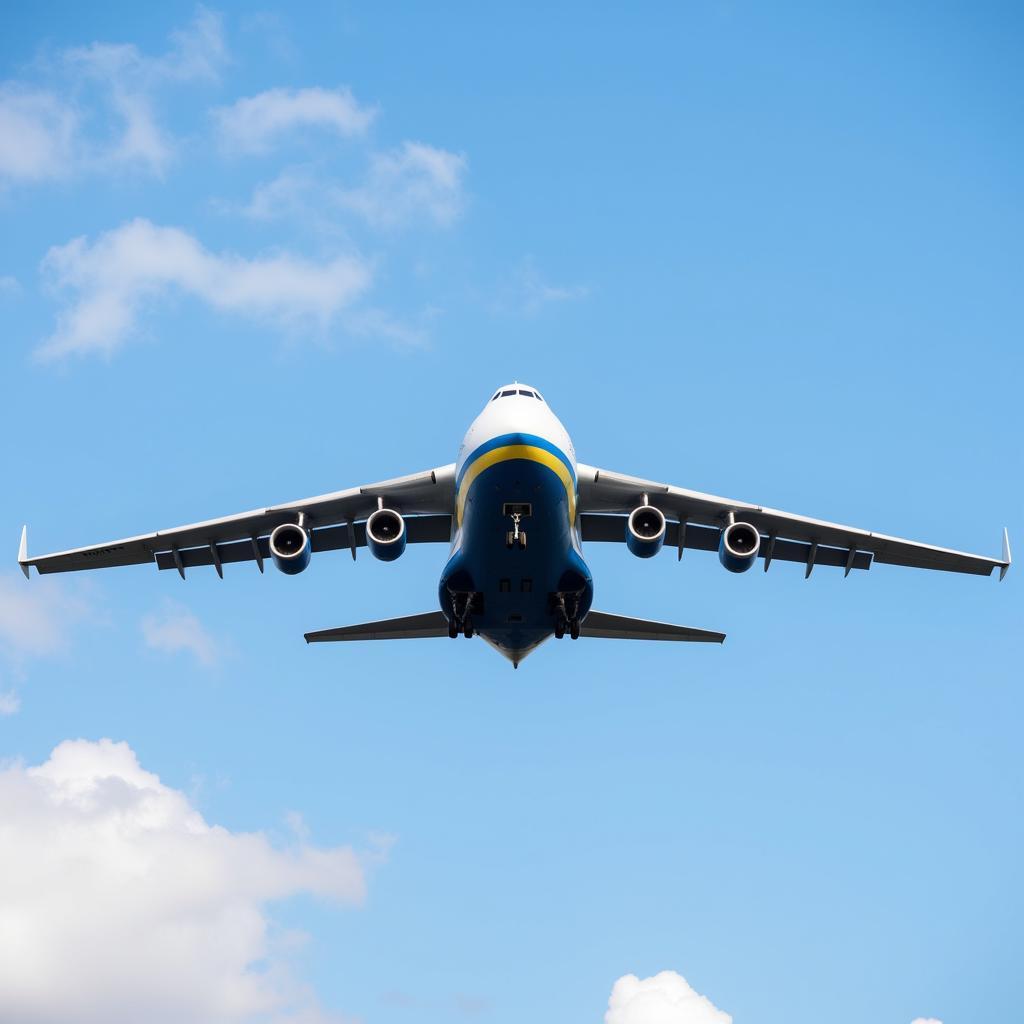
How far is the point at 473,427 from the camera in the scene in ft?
47.5

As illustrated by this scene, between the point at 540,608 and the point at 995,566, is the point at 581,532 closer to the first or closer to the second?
the point at 540,608

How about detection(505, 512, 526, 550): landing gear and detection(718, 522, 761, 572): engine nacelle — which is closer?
detection(505, 512, 526, 550): landing gear

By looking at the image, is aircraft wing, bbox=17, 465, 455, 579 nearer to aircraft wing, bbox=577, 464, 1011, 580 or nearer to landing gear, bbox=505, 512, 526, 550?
aircraft wing, bbox=577, 464, 1011, 580

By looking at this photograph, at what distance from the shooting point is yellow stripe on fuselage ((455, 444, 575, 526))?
532 inches

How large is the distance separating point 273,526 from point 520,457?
501cm

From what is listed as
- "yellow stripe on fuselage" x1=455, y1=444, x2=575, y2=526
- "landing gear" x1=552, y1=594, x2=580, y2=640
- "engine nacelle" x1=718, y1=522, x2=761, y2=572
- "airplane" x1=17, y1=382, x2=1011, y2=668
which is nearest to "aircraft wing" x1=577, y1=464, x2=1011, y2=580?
"airplane" x1=17, y1=382, x2=1011, y2=668

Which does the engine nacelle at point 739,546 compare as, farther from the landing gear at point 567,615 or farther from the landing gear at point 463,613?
the landing gear at point 463,613

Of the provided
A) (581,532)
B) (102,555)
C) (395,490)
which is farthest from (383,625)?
(102,555)

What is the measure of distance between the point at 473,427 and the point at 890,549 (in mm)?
6538

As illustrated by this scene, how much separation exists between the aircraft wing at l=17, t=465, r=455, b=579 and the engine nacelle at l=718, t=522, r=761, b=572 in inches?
133

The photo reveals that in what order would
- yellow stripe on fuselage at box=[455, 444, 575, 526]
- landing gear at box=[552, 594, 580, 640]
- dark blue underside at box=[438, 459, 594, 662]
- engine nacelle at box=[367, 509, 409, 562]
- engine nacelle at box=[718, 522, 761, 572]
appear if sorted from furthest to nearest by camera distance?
engine nacelle at box=[718, 522, 761, 572] → engine nacelle at box=[367, 509, 409, 562] → landing gear at box=[552, 594, 580, 640] → dark blue underside at box=[438, 459, 594, 662] → yellow stripe on fuselage at box=[455, 444, 575, 526]

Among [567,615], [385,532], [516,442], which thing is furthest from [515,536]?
[385,532]

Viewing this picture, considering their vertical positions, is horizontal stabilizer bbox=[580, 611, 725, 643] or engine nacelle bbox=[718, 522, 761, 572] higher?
engine nacelle bbox=[718, 522, 761, 572]

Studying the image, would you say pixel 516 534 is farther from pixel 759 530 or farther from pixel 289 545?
pixel 759 530
